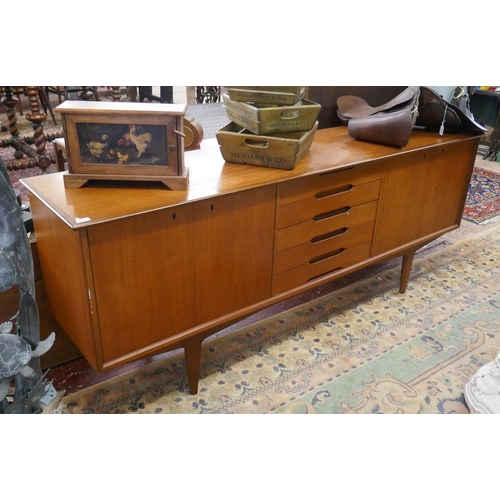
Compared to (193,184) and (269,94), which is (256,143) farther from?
(193,184)

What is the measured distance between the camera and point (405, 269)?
261 centimetres

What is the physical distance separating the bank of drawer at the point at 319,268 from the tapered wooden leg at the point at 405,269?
36cm

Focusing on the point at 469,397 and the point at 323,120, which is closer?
the point at 469,397

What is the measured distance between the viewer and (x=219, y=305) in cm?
182

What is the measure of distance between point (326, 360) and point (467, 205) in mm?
2205

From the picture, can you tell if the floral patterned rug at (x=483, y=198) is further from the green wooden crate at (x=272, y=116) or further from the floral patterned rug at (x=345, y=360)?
the green wooden crate at (x=272, y=116)

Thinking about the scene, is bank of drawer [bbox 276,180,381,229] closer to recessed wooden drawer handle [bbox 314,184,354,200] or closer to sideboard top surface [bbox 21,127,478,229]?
recessed wooden drawer handle [bbox 314,184,354,200]

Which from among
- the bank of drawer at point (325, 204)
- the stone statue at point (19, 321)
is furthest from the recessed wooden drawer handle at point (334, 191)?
the stone statue at point (19, 321)

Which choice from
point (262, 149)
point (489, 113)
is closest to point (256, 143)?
point (262, 149)

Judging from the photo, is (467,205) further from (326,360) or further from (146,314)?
(146,314)

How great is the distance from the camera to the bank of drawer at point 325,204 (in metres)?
1.88

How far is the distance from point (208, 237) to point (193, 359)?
49 cm

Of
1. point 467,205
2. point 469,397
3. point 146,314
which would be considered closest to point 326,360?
point 469,397

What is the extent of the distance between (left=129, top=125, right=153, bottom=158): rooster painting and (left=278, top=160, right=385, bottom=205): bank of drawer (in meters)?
0.49
